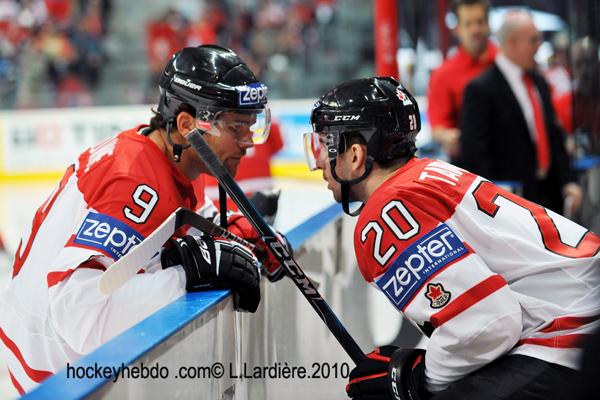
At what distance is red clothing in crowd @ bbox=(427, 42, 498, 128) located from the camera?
5.21m

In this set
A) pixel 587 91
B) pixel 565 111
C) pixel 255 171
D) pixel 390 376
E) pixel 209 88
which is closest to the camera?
pixel 390 376

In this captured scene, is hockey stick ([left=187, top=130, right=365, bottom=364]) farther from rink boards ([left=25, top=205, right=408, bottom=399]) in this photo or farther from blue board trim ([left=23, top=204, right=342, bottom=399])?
blue board trim ([left=23, top=204, right=342, bottom=399])

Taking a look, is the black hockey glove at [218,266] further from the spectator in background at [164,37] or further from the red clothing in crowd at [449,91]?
the spectator in background at [164,37]

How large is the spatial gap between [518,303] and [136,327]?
758 millimetres

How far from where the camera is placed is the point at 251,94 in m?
2.60

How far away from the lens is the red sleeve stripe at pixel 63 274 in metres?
2.23

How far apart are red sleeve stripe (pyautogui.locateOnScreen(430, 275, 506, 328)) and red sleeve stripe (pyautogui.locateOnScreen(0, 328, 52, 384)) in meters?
1.01

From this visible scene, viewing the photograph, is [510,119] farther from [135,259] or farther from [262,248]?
[135,259]

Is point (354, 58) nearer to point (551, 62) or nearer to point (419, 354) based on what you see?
point (551, 62)

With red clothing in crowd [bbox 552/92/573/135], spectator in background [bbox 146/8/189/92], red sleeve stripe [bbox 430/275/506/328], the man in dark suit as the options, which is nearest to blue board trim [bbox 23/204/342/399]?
red sleeve stripe [bbox 430/275/506/328]

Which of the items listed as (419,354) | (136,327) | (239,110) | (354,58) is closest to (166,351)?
(136,327)

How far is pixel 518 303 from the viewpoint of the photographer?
6.43 feet

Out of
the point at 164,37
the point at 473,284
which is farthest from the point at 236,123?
the point at 164,37

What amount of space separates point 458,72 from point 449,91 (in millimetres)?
114
